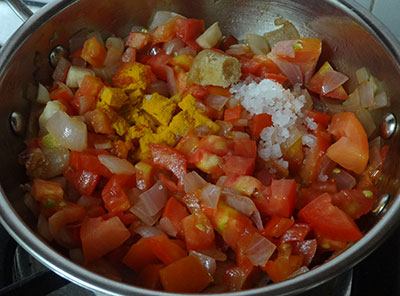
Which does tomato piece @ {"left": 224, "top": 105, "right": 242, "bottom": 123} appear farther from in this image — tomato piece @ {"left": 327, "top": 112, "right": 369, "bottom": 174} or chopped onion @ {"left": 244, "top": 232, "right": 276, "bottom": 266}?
chopped onion @ {"left": 244, "top": 232, "right": 276, "bottom": 266}

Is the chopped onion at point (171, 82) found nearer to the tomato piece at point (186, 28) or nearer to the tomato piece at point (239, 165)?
the tomato piece at point (186, 28)

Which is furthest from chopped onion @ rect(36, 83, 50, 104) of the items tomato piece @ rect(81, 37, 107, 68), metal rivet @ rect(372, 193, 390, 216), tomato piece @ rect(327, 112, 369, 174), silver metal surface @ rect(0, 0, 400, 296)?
metal rivet @ rect(372, 193, 390, 216)

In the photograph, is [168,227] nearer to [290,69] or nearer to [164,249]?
[164,249]

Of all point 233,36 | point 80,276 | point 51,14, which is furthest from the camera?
point 233,36

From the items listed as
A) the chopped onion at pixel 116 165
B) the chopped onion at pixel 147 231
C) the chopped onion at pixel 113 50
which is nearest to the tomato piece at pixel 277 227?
the chopped onion at pixel 147 231

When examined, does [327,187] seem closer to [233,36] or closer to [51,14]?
[233,36]

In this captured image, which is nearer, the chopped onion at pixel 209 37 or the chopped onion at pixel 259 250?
the chopped onion at pixel 259 250

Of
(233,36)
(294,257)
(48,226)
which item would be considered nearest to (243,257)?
(294,257)
